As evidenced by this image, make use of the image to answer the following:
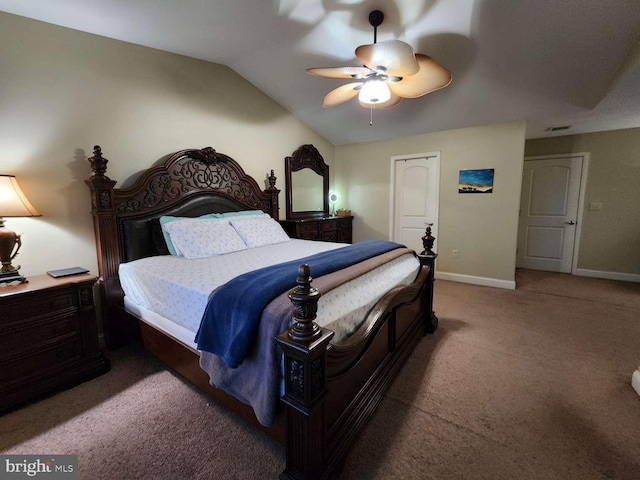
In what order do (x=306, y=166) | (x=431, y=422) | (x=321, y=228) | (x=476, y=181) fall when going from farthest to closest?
(x=306, y=166) → (x=321, y=228) → (x=476, y=181) → (x=431, y=422)

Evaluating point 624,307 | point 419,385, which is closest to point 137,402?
point 419,385

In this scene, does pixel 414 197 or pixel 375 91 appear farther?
pixel 414 197

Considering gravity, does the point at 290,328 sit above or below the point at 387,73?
below

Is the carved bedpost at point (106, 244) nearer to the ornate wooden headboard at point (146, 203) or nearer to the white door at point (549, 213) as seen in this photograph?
the ornate wooden headboard at point (146, 203)

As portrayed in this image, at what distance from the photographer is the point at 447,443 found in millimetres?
1435

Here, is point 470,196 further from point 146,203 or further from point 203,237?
point 146,203

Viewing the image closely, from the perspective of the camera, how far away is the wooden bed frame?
105 cm

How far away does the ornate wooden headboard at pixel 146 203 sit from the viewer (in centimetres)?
233

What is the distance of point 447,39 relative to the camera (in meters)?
2.45

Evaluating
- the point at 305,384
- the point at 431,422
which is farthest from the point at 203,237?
the point at 431,422

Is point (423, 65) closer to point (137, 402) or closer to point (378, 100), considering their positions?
point (378, 100)

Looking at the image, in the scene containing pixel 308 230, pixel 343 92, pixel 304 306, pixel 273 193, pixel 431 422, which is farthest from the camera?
pixel 308 230

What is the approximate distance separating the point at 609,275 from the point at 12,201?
22.3 ft

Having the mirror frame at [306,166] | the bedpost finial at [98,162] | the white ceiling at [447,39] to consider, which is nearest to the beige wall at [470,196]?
the white ceiling at [447,39]
